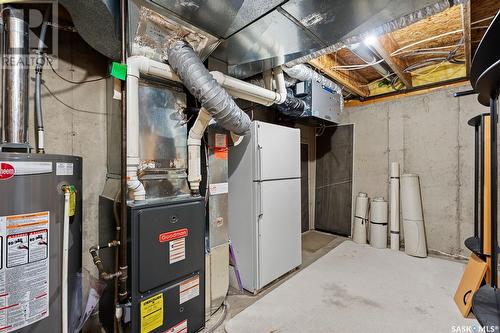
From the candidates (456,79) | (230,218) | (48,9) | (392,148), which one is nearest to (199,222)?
(230,218)

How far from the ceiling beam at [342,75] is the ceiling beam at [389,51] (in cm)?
54

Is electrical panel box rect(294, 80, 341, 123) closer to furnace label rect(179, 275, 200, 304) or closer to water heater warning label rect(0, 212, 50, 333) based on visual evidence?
furnace label rect(179, 275, 200, 304)

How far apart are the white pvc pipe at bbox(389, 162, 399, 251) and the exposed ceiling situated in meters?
1.24

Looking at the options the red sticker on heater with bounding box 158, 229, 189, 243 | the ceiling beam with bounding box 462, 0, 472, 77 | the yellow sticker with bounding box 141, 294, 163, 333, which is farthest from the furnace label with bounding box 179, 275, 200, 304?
the ceiling beam with bounding box 462, 0, 472, 77

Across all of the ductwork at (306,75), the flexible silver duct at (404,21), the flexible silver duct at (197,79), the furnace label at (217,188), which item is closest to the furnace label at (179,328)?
the furnace label at (217,188)

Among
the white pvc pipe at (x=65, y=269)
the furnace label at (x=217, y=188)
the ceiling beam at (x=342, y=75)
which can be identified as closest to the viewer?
the white pvc pipe at (x=65, y=269)

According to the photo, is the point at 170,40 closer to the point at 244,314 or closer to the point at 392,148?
the point at 244,314

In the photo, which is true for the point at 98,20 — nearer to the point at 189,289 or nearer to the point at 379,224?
the point at 189,289

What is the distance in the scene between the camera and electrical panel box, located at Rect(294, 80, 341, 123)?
2955mm

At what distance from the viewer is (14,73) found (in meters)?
1.30

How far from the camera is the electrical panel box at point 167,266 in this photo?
1375 mm

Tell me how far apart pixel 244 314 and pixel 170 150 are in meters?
1.49

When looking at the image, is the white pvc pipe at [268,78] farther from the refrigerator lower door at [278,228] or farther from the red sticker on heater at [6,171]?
the red sticker on heater at [6,171]

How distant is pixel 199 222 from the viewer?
166 centimetres
